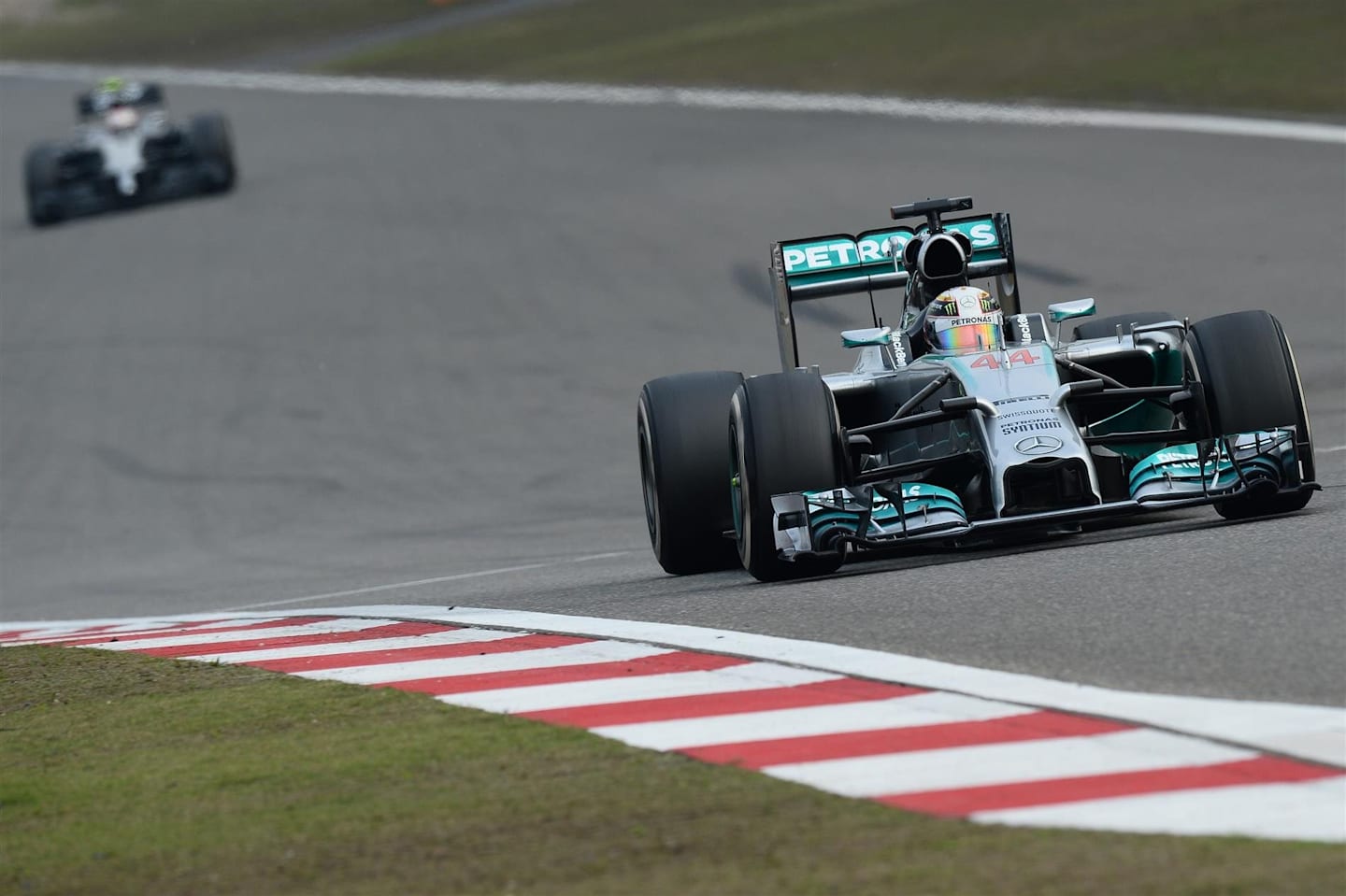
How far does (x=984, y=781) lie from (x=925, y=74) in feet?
95.9

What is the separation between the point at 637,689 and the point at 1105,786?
7.41 feet

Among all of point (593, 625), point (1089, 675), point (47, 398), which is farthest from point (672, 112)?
point (1089, 675)

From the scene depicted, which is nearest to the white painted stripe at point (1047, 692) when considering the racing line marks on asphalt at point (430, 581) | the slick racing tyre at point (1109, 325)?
the racing line marks on asphalt at point (430, 581)

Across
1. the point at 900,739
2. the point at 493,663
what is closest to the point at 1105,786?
the point at 900,739

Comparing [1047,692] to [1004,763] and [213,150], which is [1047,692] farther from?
[213,150]

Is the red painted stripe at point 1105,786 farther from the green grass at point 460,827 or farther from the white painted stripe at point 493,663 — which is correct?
the white painted stripe at point 493,663

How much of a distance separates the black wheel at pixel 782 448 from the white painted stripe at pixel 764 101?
17.9 metres

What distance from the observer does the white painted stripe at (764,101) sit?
27328 mm

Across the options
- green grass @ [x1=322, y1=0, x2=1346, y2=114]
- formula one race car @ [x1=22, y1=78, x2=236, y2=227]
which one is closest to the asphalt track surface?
formula one race car @ [x1=22, y1=78, x2=236, y2=227]

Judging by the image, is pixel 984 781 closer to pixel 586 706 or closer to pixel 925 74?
pixel 586 706

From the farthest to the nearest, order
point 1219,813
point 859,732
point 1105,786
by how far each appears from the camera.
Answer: point 859,732
point 1105,786
point 1219,813

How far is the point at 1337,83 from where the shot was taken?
28391 mm

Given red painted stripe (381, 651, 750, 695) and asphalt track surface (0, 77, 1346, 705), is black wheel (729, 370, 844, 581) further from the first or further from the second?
red painted stripe (381, 651, 750, 695)

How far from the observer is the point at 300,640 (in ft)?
31.8
